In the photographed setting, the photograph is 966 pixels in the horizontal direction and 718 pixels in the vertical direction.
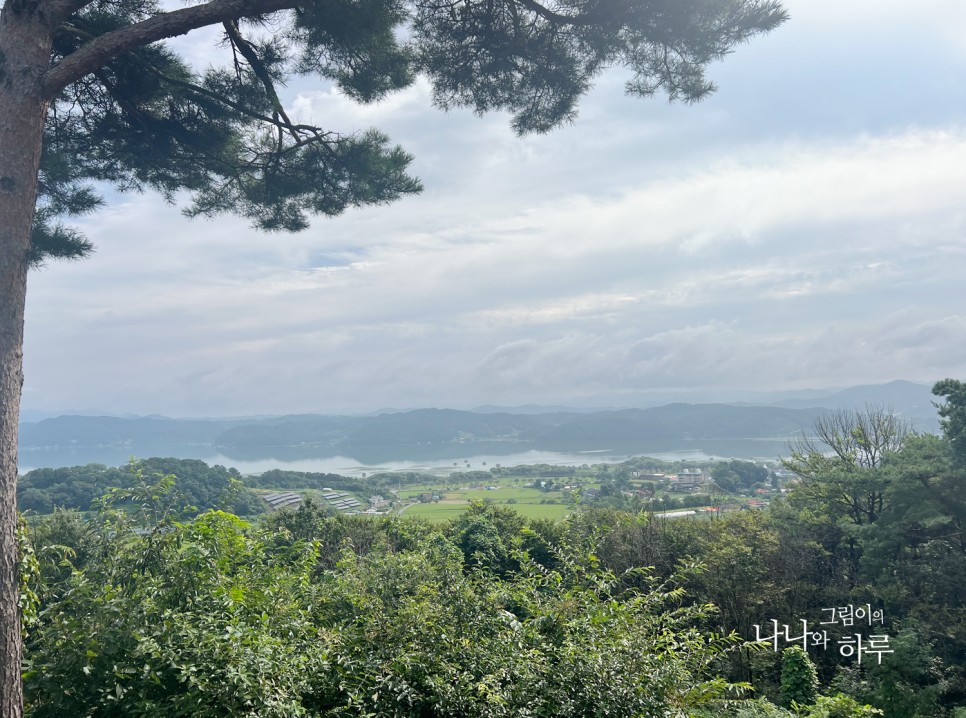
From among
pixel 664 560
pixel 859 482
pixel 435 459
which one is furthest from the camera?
pixel 435 459

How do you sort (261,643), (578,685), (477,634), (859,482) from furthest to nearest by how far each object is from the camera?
(859,482) → (477,634) → (578,685) → (261,643)

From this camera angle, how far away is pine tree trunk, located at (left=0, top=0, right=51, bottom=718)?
2617 mm

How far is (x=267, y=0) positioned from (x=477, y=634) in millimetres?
3988

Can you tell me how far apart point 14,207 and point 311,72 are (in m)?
2.57

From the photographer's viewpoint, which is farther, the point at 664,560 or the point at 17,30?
the point at 664,560

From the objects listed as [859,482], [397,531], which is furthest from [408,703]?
[859,482]

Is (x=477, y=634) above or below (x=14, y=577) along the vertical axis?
below

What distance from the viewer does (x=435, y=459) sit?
254 ft

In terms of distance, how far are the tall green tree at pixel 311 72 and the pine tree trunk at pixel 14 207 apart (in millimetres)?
566

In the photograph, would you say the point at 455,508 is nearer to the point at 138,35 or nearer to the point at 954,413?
the point at 954,413

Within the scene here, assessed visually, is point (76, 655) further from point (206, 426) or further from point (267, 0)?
point (206, 426)

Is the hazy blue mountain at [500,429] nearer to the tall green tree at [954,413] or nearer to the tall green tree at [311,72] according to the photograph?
the tall green tree at [954,413]

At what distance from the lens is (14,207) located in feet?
9.70

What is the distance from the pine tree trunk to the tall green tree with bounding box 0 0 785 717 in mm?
566
